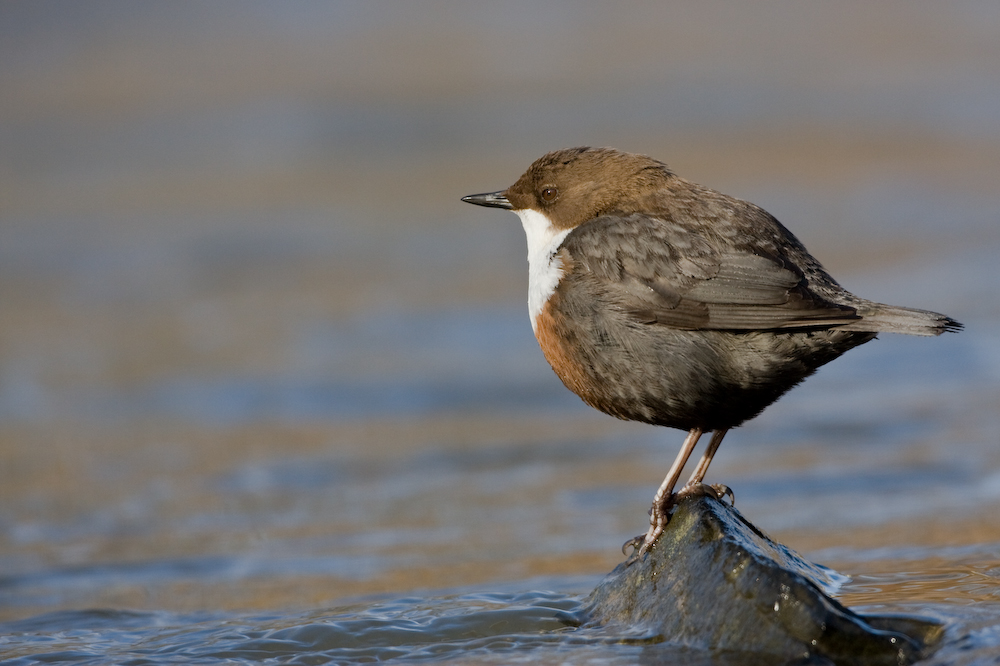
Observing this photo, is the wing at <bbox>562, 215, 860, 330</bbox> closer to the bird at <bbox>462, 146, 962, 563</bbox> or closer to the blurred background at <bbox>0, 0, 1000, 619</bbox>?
the bird at <bbox>462, 146, 962, 563</bbox>

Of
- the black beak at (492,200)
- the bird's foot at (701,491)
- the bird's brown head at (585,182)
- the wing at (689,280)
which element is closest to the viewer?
the wing at (689,280)

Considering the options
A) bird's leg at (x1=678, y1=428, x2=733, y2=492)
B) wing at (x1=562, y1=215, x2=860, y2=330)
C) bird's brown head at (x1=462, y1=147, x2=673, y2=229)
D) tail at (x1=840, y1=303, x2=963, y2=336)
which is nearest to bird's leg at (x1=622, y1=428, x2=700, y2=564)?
bird's leg at (x1=678, y1=428, x2=733, y2=492)

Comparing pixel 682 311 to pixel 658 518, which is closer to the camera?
pixel 682 311

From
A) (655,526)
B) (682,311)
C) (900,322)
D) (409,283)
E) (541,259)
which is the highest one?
(409,283)

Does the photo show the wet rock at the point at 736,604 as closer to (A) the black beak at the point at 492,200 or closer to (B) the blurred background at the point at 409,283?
(B) the blurred background at the point at 409,283

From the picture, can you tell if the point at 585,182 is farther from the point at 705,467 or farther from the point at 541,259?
the point at 705,467

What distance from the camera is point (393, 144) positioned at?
15.3 metres

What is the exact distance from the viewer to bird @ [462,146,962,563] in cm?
444

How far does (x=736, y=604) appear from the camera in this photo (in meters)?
4.10

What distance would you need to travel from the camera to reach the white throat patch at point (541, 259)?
4898 millimetres

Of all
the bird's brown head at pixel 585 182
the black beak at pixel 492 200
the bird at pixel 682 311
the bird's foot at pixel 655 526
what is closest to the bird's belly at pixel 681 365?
Answer: the bird at pixel 682 311

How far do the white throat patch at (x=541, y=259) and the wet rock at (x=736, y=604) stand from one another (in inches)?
35.8

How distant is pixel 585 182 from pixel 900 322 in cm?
148

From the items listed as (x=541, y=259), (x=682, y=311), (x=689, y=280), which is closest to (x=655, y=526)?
(x=682, y=311)
